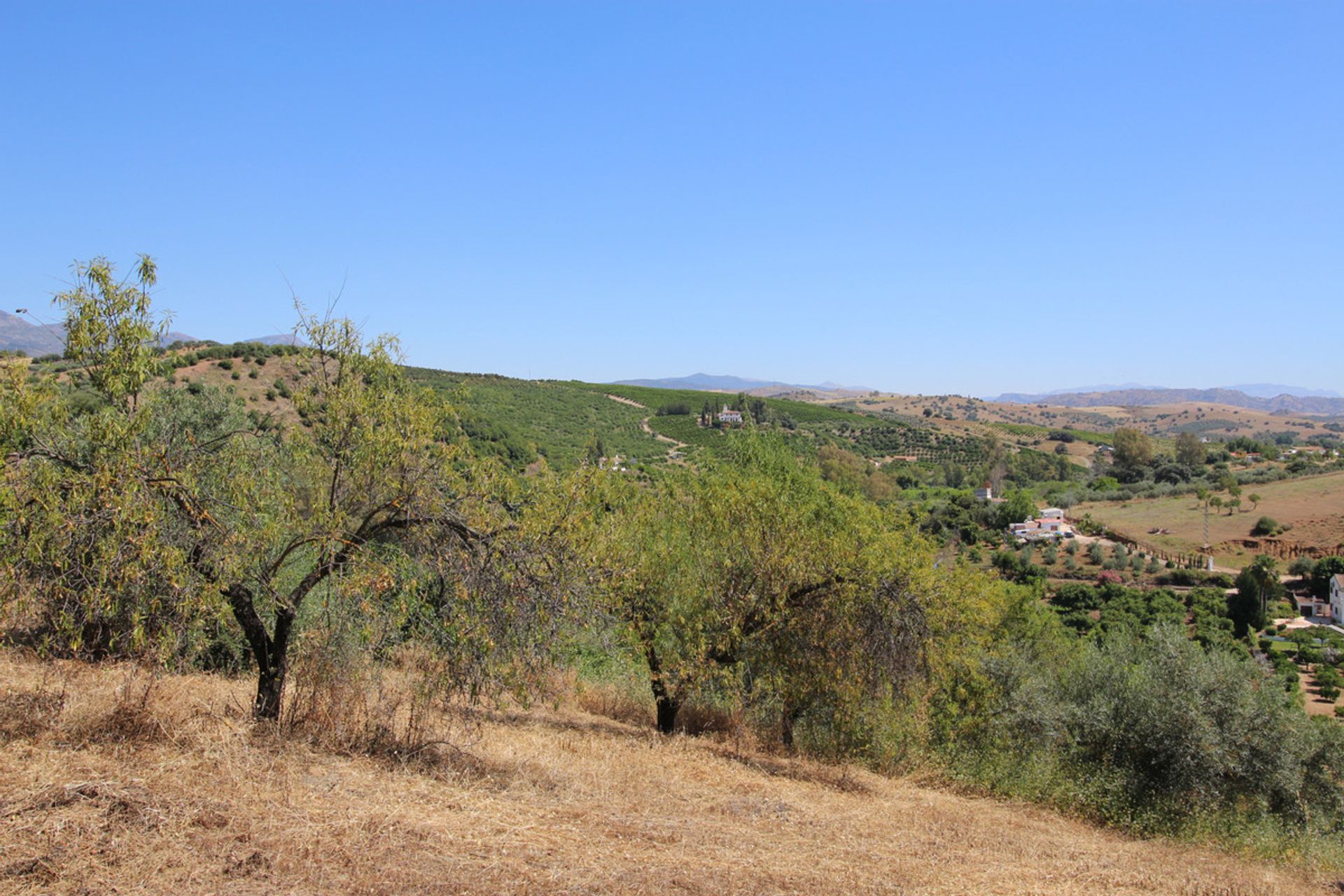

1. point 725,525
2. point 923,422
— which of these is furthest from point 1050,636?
point 923,422

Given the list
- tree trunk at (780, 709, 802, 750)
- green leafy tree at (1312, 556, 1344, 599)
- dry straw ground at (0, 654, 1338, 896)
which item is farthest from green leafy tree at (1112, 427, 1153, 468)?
dry straw ground at (0, 654, 1338, 896)

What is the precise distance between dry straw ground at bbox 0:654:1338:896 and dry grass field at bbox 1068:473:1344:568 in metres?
71.9

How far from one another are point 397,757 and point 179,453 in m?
3.91

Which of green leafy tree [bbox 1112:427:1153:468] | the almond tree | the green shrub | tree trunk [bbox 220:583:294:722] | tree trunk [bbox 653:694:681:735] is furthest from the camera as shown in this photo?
green leafy tree [bbox 1112:427:1153:468]

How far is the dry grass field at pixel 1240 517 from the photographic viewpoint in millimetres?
70625

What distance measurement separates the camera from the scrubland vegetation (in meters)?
6.75

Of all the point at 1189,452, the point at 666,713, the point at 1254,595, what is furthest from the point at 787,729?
the point at 1189,452

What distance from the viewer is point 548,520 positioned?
8.96 m

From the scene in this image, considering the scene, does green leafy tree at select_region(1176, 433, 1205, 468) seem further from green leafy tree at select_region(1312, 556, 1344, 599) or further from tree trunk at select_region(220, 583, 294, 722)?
tree trunk at select_region(220, 583, 294, 722)

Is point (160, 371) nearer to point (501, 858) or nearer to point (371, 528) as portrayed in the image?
point (371, 528)

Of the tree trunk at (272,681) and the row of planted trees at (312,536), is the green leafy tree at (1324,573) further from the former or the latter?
the tree trunk at (272,681)

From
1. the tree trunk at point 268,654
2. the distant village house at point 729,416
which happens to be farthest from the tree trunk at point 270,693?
the distant village house at point 729,416

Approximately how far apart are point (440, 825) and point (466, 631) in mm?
1796

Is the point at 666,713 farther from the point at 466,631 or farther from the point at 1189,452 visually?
the point at 1189,452
